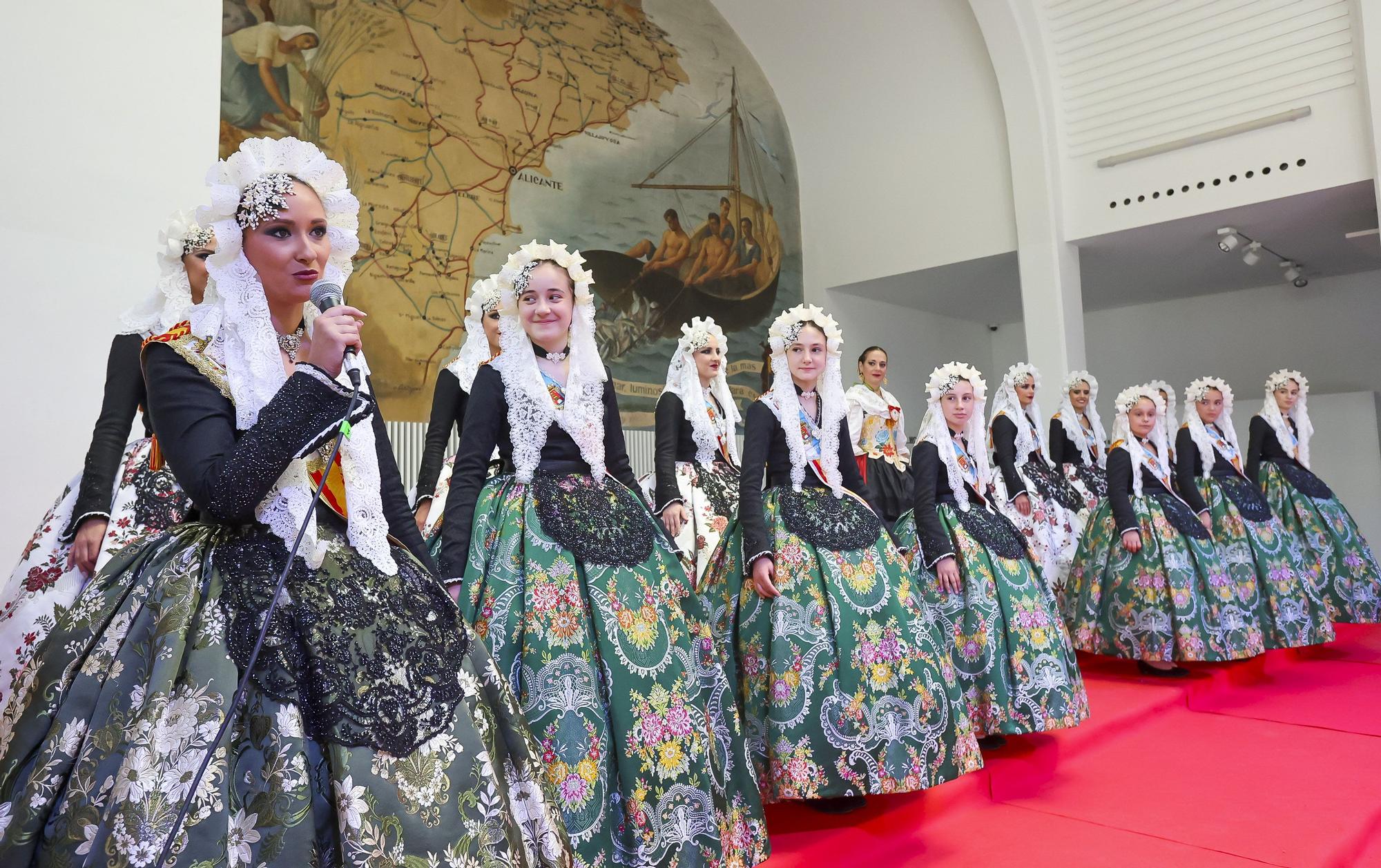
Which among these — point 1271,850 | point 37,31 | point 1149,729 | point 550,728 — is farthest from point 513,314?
point 1149,729

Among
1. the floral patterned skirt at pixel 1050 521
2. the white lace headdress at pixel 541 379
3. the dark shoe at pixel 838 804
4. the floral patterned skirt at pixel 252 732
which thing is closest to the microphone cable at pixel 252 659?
the floral patterned skirt at pixel 252 732

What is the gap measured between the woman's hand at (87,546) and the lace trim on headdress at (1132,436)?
4.95 metres

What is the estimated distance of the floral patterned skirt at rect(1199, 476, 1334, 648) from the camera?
17.7 feet

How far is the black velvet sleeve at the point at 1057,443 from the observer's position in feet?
23.8

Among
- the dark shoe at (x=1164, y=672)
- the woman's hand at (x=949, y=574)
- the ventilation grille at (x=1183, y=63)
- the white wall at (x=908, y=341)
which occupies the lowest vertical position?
the dark shoe at (x=1164, y=672)

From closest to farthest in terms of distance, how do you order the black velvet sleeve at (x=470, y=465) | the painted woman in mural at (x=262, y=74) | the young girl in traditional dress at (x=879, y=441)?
1. the black velvet sleeve at (x=470, y=465)
2. the young girl in traditional dress at (x=879, y=441)
3. the painted woman in mural at (x=262, y=74)

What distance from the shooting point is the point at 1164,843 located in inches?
113

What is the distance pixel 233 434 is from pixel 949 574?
2.79 meters

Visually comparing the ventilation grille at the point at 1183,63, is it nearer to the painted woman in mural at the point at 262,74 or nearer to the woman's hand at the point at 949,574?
the woman's hand at the point at 949,574

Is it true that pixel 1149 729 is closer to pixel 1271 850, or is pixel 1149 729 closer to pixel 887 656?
pixel 1271 850

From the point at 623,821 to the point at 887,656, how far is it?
109 cm

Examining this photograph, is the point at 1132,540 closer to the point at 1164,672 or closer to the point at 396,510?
the point at 1164,672

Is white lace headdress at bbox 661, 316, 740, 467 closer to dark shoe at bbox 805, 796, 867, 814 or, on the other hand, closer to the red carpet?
the red carpet

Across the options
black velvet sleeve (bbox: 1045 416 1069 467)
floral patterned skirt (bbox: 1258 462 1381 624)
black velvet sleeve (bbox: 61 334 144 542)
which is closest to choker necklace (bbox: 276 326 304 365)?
black velvet sleeve (bbox: 61 334 144 542)
